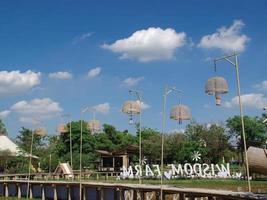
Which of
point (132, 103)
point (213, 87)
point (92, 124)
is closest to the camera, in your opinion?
point (213, 87)

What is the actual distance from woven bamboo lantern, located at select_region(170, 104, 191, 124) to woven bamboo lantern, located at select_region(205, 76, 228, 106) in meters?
10.2

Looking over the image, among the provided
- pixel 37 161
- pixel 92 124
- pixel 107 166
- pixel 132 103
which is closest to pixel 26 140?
pixel 37 161

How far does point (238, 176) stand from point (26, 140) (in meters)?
59.4

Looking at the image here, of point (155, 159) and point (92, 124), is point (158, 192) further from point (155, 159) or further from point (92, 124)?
point (155, 159)

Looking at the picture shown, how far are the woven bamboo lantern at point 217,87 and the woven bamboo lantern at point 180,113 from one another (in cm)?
1016

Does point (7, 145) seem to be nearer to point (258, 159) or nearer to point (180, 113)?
point (180, 113)

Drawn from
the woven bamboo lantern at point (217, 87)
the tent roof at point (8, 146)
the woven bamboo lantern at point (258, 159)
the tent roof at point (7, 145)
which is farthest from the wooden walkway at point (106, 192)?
the tent roof at point (7, 145)

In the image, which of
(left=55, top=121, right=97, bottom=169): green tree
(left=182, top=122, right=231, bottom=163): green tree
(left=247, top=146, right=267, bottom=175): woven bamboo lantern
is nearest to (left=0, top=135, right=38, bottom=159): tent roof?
(left=55, top=121, right=97, bottom=169): green tree

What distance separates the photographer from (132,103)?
35.7m

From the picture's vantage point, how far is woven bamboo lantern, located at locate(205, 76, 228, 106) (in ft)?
75.2

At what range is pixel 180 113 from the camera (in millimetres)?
33344

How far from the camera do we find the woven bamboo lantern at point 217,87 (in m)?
22.9

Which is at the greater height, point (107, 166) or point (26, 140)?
point (26, 140)

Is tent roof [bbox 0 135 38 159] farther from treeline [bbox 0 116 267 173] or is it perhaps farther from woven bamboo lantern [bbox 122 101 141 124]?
woven bamboo lantern [bbox 122 101 141 124]
